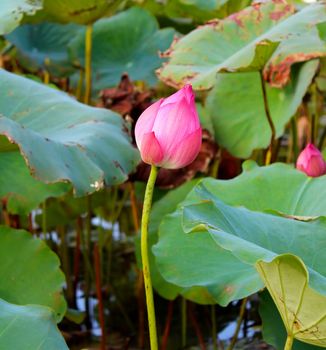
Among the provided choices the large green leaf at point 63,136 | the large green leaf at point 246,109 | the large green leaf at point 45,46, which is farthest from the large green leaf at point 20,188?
the large green leaf at point 45,46

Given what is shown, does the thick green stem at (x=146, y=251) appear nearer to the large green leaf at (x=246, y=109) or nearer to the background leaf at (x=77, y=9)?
the large green leaf at (x=246, y=109)

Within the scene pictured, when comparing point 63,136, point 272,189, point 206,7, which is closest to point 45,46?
point 206,7

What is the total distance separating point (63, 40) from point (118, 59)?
0.87 ft

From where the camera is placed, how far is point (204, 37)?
177 centimetres

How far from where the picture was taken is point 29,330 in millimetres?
953

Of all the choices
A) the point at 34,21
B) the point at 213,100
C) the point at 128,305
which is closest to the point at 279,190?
the point at 213,100

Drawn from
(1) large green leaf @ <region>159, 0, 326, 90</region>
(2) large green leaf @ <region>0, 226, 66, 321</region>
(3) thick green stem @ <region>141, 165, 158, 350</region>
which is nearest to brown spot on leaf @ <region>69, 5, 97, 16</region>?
(1) large green leaf @ <region>159, 0, 326, 90</region>

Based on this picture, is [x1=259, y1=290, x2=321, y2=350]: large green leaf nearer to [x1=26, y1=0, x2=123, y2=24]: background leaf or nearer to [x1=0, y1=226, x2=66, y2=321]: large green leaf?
[x1=0, y1=226, x2=66, y2=321]: large green leaf

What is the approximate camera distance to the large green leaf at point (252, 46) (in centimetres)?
156

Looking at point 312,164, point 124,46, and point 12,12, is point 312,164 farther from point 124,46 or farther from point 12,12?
point 124,46

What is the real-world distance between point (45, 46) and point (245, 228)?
176 cm

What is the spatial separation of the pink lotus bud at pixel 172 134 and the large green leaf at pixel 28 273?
0.49 m

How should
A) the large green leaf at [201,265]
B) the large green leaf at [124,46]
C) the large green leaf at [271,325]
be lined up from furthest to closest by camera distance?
the large green leaf at [124,46] → the large green leaf at [271,325] → the large green leaf at [201,265]

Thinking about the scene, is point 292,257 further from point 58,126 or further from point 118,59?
point 118,59
